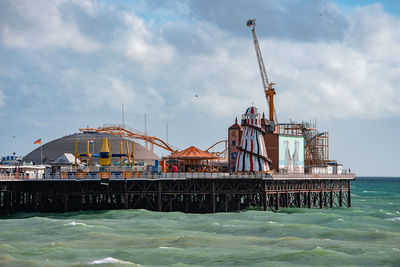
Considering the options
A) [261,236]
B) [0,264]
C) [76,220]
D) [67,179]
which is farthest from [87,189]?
[0,264]

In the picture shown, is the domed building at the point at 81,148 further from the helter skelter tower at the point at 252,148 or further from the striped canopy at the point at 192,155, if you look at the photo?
the helter skelter tower at the point at 252,148

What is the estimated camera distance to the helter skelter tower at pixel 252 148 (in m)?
93.2

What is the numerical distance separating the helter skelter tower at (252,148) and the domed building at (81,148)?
1964 inches

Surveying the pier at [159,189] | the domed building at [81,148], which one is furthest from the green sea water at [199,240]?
the domed building at [81,148]

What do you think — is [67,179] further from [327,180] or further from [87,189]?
[327,180]

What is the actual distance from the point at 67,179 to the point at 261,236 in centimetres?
3418

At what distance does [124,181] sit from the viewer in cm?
8406

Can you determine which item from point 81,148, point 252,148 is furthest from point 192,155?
point 81,148

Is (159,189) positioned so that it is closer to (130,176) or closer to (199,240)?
(130,176)

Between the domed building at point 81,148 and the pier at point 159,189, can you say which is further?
the domed building at point 81,148

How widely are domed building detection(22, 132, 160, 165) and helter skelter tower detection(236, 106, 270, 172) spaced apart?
4987 cm

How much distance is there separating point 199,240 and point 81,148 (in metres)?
91.2

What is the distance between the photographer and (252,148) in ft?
307

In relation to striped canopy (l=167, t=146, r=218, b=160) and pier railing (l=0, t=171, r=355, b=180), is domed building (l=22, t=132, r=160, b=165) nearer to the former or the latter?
striped canopy (l=167, t=146, r=218, b=160)
